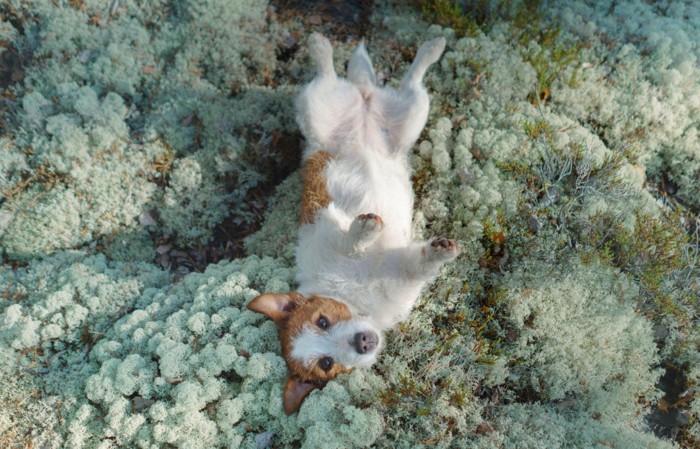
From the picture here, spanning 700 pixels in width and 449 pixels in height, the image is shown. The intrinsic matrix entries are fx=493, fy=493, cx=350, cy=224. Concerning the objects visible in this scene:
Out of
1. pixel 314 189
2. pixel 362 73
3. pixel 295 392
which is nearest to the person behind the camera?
pixel 295 392

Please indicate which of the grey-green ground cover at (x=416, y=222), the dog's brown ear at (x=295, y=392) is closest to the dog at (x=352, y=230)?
the dog's brown ear at (x=295, y=392)

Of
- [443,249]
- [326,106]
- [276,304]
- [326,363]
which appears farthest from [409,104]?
[326,363]

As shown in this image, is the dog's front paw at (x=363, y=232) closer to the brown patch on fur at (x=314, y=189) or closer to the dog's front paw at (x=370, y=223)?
the dog's front paw at (x=370, y=223)

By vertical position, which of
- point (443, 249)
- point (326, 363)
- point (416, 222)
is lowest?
point (326, 363)

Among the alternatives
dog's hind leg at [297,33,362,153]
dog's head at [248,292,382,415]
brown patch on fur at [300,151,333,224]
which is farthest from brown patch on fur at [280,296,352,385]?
dog's hind leg at [297,33,362,153]

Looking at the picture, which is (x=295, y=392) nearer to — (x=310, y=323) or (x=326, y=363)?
(x=326, y=363)

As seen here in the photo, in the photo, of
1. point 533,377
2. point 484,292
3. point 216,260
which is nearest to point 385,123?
point 484,292

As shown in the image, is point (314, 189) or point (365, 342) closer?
point (365, 342)

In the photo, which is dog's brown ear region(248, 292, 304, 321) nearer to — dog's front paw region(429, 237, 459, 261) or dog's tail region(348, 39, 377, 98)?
dog's front paw region(429, 237, 459, 261)
